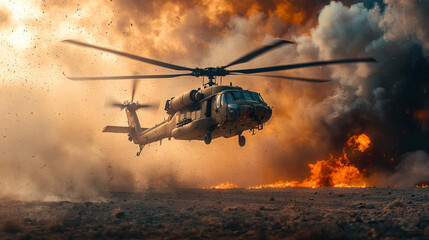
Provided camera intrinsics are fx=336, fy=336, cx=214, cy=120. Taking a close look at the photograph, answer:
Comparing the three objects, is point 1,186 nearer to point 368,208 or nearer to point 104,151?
point 104,151

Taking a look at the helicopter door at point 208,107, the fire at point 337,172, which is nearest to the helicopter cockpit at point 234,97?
the helicopter door at point 208,107

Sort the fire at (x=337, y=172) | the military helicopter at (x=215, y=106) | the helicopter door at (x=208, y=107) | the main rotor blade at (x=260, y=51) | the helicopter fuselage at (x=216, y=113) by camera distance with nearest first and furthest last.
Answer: the main rotor blade at (x=260, y=51) < the military helicopter at (x=215, y=106) < the helicopter fuselage at (x=216, y=113) < the helicopter door at (x=208, y=107) < the fire at (x=337, y=172)

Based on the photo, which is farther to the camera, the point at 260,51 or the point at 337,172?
the point at 337,172

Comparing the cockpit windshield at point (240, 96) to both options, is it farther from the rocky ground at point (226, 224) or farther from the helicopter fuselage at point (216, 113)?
the rocky ground at point (226, 224)

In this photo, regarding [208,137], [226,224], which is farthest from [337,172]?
[226,224]

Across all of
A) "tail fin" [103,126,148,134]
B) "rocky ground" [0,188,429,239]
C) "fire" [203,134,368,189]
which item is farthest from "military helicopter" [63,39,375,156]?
"fire" [203,134,368,189]

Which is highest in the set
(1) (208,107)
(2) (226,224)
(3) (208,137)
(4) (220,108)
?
(1) (208,107)

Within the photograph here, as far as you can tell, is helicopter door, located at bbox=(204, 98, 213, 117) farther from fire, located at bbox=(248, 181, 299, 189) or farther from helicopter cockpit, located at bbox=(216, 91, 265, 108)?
fire, located at bbox=(248, 181, 299, 189)

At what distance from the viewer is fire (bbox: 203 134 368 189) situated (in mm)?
33219

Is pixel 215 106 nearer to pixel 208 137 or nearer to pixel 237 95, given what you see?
pixel 237 95

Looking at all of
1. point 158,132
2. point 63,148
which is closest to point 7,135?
point 63,148

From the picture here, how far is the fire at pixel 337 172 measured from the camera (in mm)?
33219

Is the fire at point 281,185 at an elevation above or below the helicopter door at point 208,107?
below

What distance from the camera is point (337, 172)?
33469 millimetres
